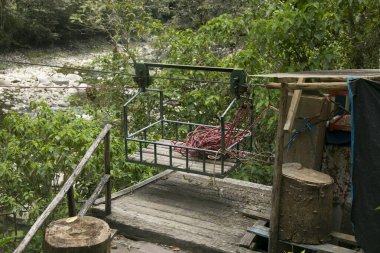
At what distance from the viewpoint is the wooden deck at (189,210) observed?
5.03 metres

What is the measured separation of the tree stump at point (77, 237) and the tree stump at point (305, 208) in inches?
63.4

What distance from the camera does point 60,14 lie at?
2362 cm

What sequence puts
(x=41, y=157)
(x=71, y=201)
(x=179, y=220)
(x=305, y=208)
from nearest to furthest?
(x=305, y=208)
(x=71, y=201)
(x=179, y=220)
(x=41, y=157)

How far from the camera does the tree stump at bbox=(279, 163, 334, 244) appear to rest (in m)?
4.51

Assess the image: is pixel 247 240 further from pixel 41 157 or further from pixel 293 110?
pixel 41 157

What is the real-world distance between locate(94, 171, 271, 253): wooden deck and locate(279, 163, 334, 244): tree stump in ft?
1.70

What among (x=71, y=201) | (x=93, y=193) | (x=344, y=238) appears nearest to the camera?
(x=344, y=238)

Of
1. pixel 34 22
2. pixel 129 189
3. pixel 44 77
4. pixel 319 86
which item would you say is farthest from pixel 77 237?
pixel 34 22

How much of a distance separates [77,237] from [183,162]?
6.27 ft

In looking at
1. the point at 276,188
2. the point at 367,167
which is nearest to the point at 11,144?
the point at 276,188

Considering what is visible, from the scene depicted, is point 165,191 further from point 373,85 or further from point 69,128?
point 373,85

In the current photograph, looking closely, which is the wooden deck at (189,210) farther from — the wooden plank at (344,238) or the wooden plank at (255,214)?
the wooden plank at (344,238)

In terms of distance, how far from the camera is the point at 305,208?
4.54 meters

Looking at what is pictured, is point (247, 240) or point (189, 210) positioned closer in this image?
point (247, 240)
